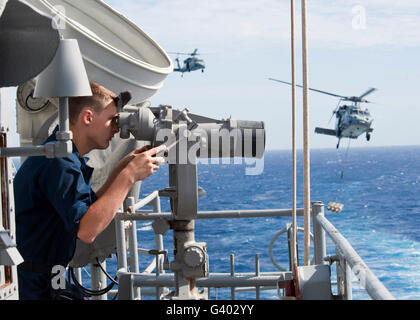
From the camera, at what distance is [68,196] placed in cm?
191

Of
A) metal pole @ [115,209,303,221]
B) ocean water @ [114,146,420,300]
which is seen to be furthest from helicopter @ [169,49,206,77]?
metal pole @ [115,209,303,221]

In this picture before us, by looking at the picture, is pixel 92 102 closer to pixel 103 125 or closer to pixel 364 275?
pixel 103 125

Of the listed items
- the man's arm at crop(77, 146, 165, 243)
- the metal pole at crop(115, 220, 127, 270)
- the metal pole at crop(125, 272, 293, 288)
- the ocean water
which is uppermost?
the man's arm at crop(77, 146, 165, 243)

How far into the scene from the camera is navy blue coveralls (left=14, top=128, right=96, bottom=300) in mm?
1917

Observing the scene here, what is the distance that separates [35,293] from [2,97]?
96 centimetres

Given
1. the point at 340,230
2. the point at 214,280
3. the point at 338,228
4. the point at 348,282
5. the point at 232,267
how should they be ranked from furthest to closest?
the point at 338,228 < the point at 340,230 < the point at 232,267 < the point at 214,280 < the point at 348,282

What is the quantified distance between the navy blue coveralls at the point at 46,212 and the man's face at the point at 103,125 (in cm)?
9

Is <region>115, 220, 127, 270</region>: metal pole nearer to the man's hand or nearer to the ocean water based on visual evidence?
the ocean water

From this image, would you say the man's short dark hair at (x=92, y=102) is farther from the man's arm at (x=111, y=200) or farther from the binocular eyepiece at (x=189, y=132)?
the man's arm at (x=111, y=200)

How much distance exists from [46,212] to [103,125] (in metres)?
0.38

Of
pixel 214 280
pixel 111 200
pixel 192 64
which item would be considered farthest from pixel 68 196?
pixel 192 64

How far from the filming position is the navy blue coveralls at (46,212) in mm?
1917

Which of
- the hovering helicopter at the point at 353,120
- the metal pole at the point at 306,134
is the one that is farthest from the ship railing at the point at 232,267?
the hovering helicopter at the point at 353,120

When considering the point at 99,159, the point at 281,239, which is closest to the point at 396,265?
the point at 281,239
